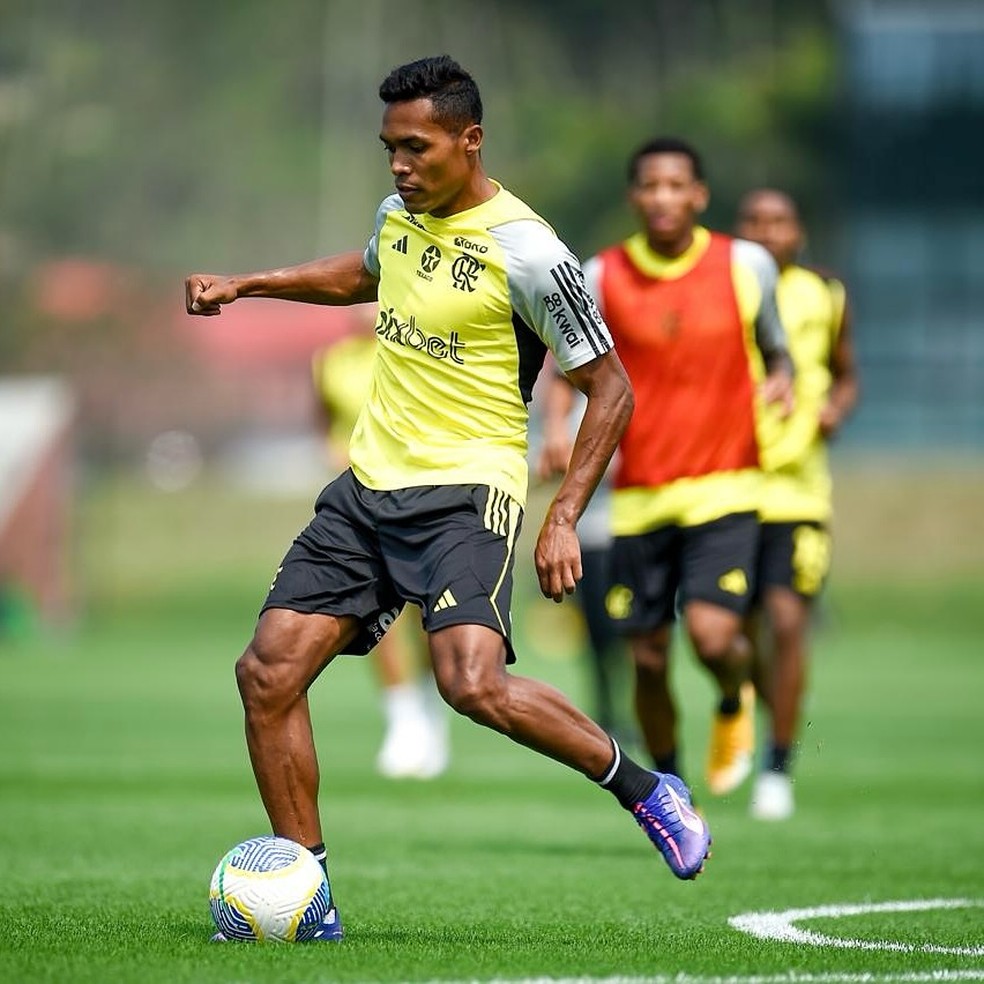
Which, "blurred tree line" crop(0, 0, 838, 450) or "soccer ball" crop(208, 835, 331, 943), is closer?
"soccer ball" crop(208, 835, 331, 943)

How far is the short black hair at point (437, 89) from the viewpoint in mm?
6375

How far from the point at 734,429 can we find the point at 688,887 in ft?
7.89

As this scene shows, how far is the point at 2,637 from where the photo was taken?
83.8ft

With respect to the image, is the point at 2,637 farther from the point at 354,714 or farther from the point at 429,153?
the point at 429,153

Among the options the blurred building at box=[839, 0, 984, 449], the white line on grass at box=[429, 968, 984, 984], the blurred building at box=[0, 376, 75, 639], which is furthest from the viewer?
the blurred building at box=[839, 0, 984, 449]

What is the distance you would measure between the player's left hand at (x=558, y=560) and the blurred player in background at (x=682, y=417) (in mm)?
2949

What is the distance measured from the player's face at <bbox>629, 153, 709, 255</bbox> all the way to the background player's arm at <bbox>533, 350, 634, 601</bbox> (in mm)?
2802

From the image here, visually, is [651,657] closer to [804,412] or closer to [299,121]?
[804,412]

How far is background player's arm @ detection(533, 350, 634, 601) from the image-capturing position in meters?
6.38

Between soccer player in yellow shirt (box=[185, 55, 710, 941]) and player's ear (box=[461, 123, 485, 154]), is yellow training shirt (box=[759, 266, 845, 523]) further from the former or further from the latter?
player's ear (box=[461, 123, 485, 154])

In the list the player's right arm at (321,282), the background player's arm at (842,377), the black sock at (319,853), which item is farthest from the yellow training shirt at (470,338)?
the background player's arm at (842,377)

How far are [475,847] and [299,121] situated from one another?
2599 centimetres

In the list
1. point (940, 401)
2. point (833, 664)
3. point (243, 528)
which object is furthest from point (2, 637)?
point (940, 401)

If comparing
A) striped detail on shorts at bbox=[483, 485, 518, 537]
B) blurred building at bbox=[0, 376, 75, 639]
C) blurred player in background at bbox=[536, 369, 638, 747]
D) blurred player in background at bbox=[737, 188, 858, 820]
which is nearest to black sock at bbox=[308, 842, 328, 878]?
striped detail on shorts at bbox=[483, 485, 518, 537]
